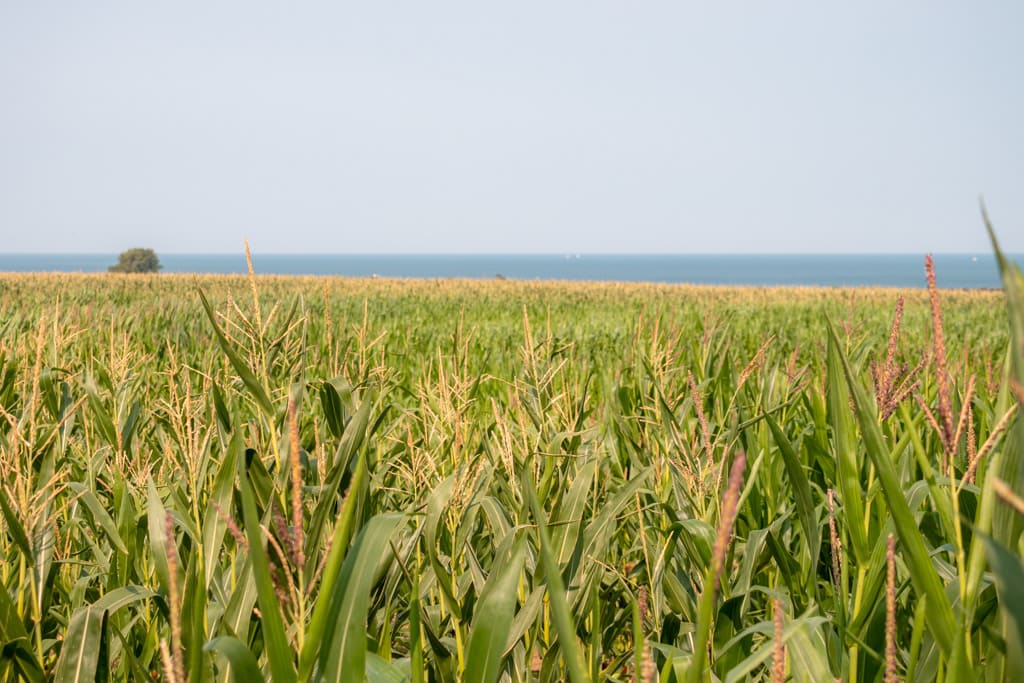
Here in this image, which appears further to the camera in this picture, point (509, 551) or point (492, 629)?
point (509, 551)

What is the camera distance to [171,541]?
592 mm

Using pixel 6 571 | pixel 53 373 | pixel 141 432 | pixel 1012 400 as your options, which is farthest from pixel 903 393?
pixel 53 373

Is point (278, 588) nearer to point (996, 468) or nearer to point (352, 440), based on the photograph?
point (352, 440)

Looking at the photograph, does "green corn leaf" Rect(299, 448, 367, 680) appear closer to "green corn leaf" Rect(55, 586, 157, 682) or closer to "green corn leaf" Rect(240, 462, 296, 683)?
"green corn leaf" Rect(240, 462, 296, 683)

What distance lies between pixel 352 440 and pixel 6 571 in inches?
32.2

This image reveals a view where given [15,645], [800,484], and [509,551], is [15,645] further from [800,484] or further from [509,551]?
[800,484]

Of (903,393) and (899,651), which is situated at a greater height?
(903,393)

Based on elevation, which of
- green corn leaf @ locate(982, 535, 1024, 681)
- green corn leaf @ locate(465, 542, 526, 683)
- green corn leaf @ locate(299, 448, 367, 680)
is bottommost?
green corn leaf @ locate(465, 542, 526, 683)

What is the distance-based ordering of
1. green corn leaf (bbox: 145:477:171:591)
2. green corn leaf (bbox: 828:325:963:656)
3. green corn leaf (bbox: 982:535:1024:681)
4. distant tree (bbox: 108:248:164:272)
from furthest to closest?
distant tree (bbox: 108:248:164:272) → green corn leaf (bbox: 145:477:171:591) → green corn leaf (bbox: 828:325:963:656) → green corn leaf (bbox: 982:535:1024:681)

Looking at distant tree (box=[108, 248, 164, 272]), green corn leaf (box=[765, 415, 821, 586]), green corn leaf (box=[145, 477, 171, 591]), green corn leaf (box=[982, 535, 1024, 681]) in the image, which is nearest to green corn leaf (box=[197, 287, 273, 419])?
green corn leaf (box=[145, 477, 171, 591])

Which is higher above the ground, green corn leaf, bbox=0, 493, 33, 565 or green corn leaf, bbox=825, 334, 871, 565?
green corn leaf, bbox=825, 334, 871, 565

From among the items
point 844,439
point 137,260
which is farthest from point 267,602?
point 137,260

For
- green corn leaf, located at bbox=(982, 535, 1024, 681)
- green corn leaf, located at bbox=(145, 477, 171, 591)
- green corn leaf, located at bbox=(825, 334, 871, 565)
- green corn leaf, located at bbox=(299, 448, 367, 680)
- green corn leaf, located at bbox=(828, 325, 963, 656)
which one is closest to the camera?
green corn leaf, located at bbox=(982, 535, 1024, 681)

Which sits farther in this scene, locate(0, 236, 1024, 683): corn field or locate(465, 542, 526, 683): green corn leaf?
locate(465, 542, 526, 683): green corn leaf
